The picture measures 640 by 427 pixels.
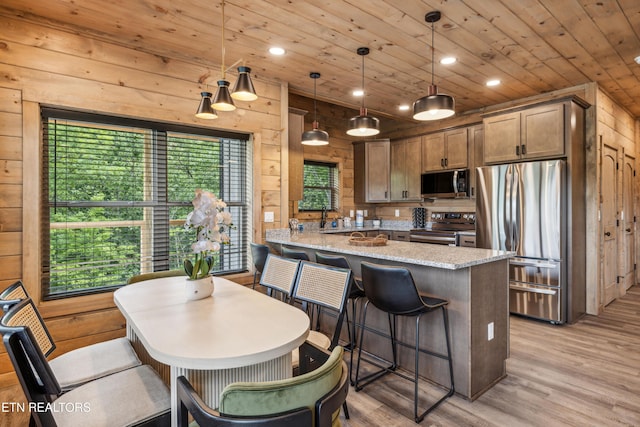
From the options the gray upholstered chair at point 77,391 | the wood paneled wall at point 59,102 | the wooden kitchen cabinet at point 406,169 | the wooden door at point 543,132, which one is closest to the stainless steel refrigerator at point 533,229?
the wooden door at point 543,132

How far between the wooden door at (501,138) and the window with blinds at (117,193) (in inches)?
124

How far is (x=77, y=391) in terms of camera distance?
142cm

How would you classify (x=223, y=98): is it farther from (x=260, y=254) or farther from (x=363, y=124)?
(x=260, y=254)

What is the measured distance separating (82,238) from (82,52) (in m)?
1.48

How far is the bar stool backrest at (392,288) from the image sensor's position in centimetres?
209

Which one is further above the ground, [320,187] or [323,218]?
[320,187]

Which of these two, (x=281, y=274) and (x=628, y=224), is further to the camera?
(x=628, y=224)

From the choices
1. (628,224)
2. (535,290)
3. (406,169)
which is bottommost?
(535,290)

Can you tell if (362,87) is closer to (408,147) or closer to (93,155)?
(408,147)

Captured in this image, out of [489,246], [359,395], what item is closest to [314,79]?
[489,246]

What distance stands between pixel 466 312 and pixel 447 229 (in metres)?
2.99

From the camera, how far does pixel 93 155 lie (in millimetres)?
2850

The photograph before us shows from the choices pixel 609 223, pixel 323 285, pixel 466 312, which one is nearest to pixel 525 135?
pixel 609 223

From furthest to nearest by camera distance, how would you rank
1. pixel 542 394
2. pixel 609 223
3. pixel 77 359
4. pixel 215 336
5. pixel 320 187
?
pixel 320 187 → pixel 609 223 → pixel 542 394 → pixel 77 359 → pixel 215 336
